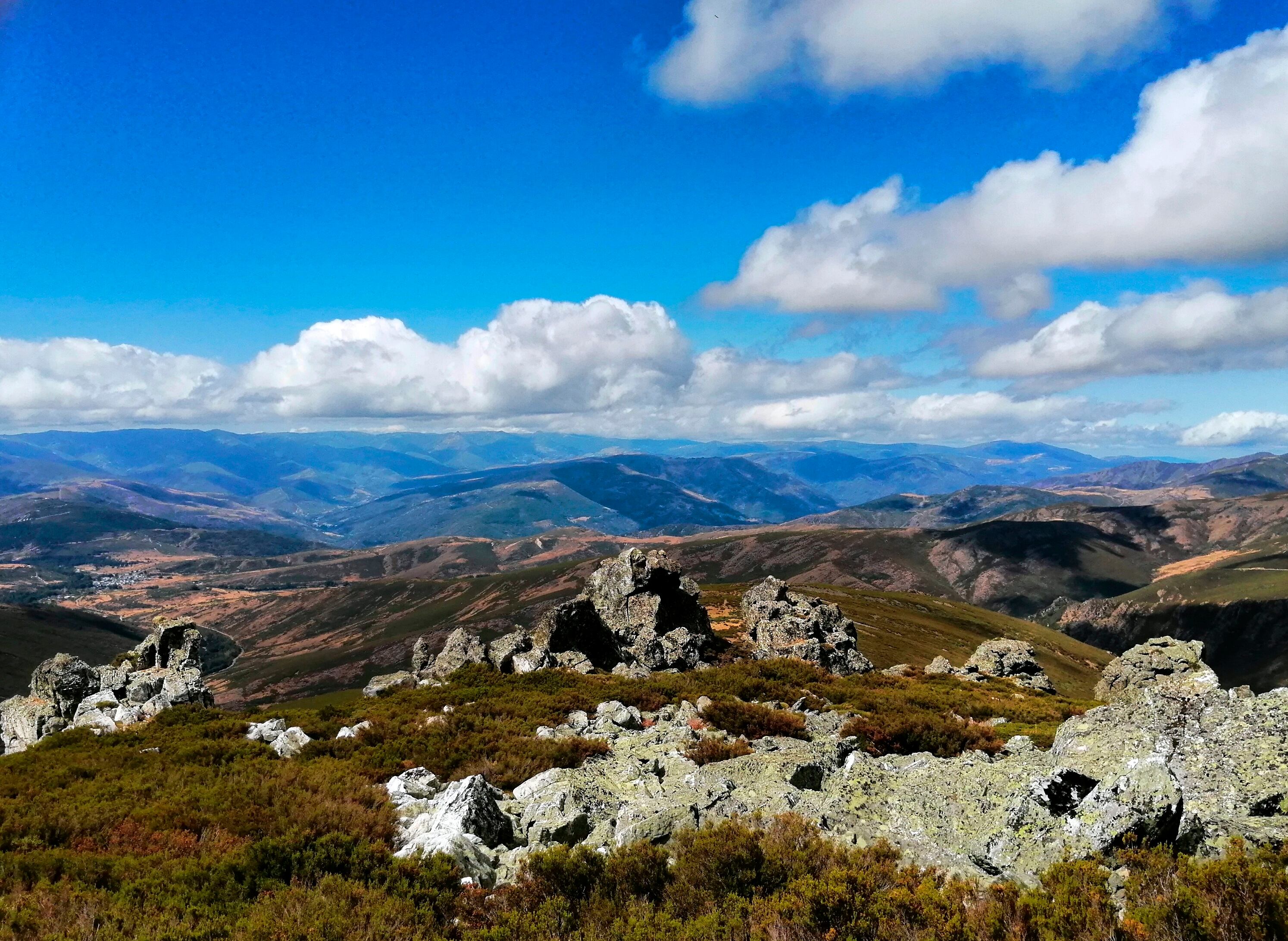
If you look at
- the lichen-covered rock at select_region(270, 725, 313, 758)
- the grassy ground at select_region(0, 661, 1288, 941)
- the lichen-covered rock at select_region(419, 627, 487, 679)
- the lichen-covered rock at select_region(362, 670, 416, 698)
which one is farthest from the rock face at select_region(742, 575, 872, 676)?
the grassy ground at select_region(0, 661, 1288, 941)

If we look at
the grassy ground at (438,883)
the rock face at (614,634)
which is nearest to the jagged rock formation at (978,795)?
the grassy ground at (438,883)

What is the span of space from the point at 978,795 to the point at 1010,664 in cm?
6725

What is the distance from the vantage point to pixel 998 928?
7766 millimetres

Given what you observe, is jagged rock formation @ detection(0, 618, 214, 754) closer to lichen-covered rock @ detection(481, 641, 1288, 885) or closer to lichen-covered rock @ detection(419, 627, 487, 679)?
lichen-covered rock @ detection(419, 627, 487, 679)

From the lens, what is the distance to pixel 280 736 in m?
20.6

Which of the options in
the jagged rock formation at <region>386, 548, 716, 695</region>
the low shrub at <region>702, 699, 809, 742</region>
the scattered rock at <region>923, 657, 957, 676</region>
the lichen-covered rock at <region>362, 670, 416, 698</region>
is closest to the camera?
the low shrub at <region>702, 699, 809, 742</region>

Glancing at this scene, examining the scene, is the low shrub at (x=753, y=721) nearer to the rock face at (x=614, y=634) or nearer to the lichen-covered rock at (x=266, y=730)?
the lichen-covered rock at (x=266, y=730)

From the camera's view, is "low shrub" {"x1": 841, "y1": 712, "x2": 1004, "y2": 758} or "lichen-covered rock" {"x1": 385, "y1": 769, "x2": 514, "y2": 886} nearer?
"lichen-covered rock" {"x1": 385, "y1": 769, "x2": 514, "y2": 886}

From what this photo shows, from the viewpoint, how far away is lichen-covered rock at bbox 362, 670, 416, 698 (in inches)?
1398

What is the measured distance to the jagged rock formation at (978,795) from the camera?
9.52 metres

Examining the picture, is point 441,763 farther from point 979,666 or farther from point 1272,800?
point 979,666

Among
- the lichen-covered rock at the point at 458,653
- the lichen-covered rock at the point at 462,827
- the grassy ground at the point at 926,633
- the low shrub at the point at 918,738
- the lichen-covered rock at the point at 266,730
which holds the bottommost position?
the grassy ground at the point at 926,633

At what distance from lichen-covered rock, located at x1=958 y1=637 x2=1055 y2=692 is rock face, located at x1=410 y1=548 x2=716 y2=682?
106 feet

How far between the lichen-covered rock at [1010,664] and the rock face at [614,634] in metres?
32.2
